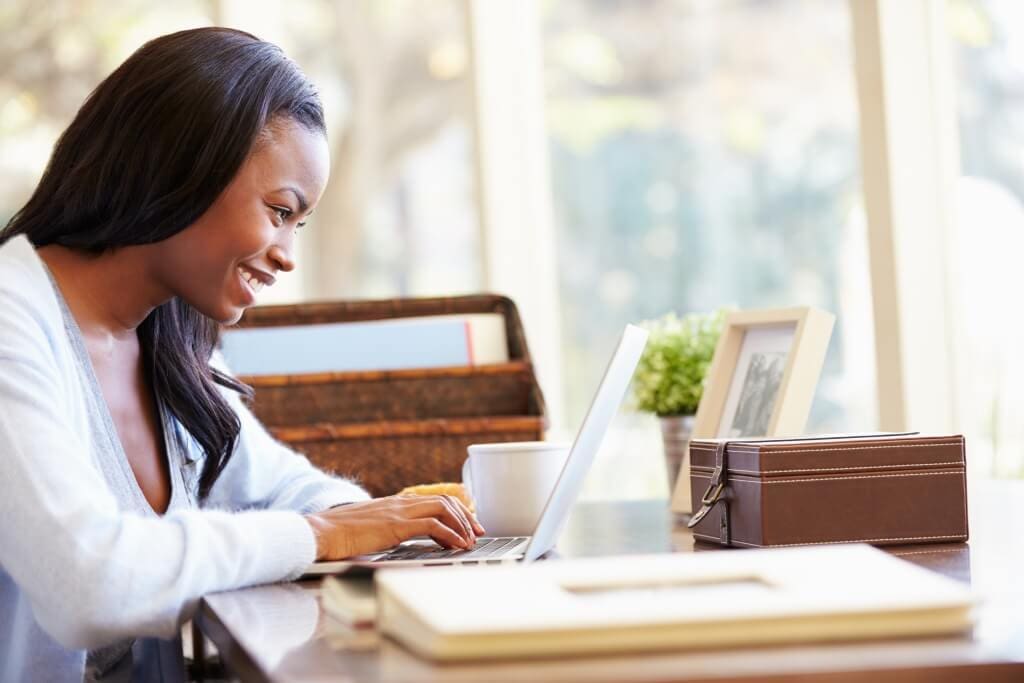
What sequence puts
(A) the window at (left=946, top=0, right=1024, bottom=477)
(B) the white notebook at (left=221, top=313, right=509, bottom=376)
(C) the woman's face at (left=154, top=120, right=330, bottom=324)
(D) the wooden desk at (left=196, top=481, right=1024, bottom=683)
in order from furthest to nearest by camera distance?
(A) the window at (left=946, top=0, right=1024, bottom=477) → (B) the white notebook at (left=221, top=313, right=509, bottom=376) → (C) the woman's face at (left=154, top=120, right=330, bottom=324) → (D) the wooden desk at (left=196, top=481, right=1024, bottom=683)

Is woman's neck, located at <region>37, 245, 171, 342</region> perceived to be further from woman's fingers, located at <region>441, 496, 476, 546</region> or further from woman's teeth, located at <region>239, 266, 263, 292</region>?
woman's fingers, located at <region>441, 496, 476, 546</region>

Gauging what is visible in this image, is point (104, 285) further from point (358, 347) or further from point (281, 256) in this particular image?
point (358, 347)

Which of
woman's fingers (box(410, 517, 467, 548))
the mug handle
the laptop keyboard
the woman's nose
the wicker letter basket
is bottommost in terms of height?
the laptop keyboard

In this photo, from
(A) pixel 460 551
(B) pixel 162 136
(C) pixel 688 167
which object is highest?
(C) pixel 688 167

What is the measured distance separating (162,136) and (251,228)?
136mm

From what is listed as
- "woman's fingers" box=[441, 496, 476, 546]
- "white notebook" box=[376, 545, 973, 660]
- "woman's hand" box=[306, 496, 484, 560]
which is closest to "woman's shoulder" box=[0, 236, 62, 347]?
"woman's hand" box=[306, 496, 484, 560]

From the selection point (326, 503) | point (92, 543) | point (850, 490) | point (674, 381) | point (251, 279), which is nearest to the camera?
point (92, 543)

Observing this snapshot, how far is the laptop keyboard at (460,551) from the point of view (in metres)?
1.26

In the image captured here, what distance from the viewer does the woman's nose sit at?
1.47m

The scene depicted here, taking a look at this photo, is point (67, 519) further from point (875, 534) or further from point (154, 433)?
point (875, 534)

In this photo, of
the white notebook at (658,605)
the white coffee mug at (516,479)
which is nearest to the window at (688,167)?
the white coffee mug at (516,479)

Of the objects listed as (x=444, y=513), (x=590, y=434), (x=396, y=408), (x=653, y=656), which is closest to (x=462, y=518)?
(x=444, y=513)

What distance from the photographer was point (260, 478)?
5.71ft

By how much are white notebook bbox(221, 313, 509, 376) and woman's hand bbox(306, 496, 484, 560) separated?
90cm
